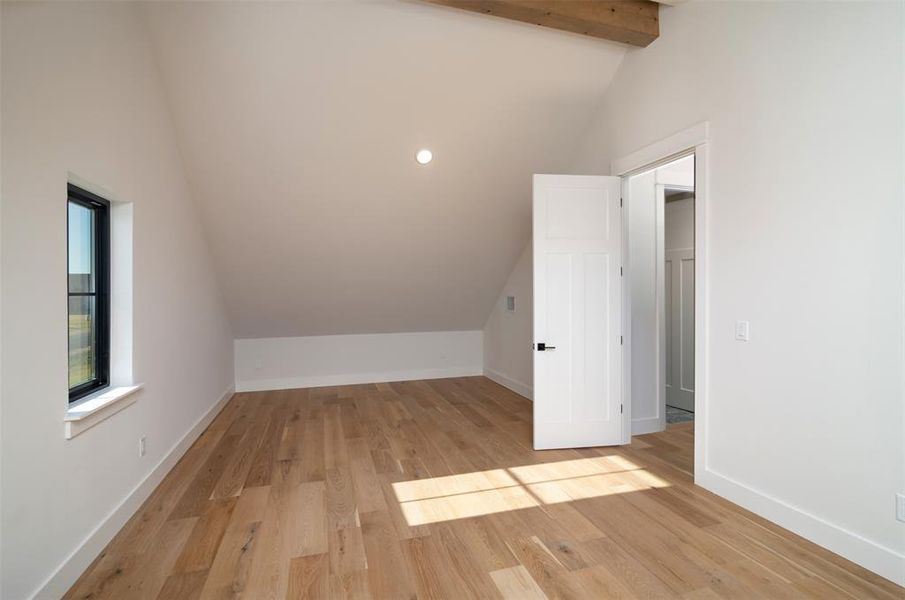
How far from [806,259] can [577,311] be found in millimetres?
1604

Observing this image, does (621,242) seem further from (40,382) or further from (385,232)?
(40,382)

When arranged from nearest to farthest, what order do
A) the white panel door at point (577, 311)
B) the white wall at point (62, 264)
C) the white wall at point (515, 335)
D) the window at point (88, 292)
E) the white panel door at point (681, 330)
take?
1. the white wall at point (62, 264)
2. the window at point (88, 292)
3. the white panel door at point (577, 311)
4. the white panel door at point (681, 330)
5. the white wall at point (515, 335)

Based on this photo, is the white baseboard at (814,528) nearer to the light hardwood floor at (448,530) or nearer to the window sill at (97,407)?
the light hardwood floor at (448,530)

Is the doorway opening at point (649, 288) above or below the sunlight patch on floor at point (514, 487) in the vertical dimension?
above

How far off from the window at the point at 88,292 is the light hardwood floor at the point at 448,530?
890 mm

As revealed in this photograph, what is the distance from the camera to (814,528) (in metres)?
2.28

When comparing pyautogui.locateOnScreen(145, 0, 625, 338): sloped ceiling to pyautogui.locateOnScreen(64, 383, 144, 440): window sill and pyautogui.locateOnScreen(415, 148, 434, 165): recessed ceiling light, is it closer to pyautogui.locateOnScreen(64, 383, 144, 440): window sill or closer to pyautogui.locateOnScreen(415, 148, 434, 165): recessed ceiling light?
pyautogui.locateOnScreen(415, 148, 434, 165): recessed ceiling light

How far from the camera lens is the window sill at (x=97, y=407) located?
200cm

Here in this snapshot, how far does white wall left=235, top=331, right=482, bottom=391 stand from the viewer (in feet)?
19.7

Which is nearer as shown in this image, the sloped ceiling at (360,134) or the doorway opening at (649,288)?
the sloped ceiling at (360,134)

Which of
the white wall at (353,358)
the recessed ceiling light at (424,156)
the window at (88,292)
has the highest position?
the recessed ceiling light at (424,156)

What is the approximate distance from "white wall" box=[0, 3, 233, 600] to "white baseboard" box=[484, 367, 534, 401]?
144 inches

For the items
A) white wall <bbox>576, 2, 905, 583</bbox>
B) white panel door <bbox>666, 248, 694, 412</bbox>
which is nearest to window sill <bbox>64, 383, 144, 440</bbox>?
white wall <bbox>576, 2, 905, 583</bbox>

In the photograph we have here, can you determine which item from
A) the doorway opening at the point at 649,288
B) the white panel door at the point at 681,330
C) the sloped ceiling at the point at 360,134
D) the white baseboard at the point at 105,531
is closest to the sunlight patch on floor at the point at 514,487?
the doorway opening at the point at 649,288
